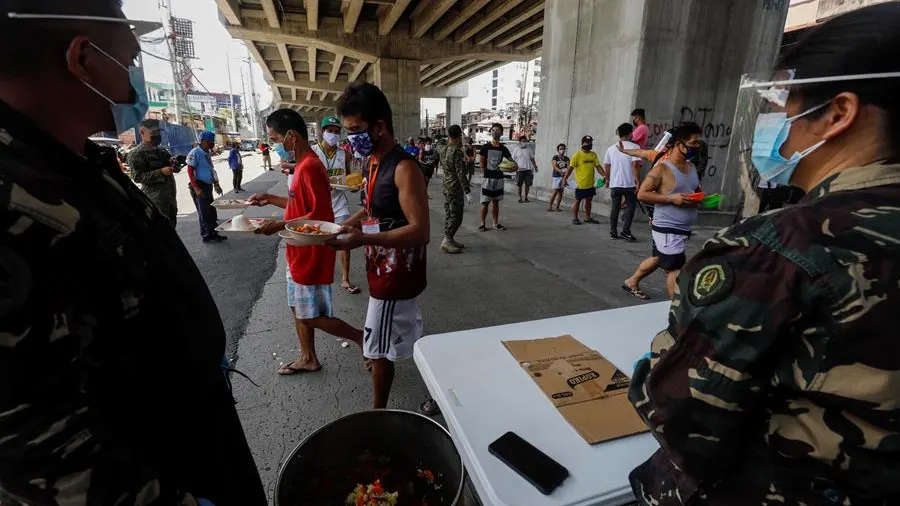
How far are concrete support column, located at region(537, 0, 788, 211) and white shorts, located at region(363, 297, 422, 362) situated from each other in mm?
7958

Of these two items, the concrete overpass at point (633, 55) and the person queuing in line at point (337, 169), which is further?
the concrete overpass at point (633, 55)

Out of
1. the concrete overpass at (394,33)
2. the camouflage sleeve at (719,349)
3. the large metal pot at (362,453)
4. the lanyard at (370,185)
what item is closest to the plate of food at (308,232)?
the lanyard at (370,185)

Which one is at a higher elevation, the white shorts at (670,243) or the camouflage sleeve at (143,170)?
the camouflage sleeve at (143,170)

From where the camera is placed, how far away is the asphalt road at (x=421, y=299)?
2762 millimetres

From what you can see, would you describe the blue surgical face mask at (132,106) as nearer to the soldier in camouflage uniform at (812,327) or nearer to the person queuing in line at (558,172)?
the soldier in camouflage uniform at (812,327)

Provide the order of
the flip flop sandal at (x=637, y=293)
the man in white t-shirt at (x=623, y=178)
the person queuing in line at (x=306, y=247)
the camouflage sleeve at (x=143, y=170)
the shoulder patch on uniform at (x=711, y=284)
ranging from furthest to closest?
the man in white t-shirt at (x=623, y=178) → the camouflage sleeve at (x=143, y=170) → the flip flop sandal at (x=637, y=293) → the person queuing in line at (x=306, y=247) → the shoulder patch on uniform at (x=711, y=284)

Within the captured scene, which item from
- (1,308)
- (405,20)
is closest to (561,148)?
(1,308)

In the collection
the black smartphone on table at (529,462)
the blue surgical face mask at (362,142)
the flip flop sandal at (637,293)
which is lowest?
the flip flop sandal at (637,293)

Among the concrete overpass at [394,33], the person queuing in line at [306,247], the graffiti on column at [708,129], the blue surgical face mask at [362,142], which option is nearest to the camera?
the blue surgical face mask at [362,142]

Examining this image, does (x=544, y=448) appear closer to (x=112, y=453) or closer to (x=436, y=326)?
(x=112, y=453)

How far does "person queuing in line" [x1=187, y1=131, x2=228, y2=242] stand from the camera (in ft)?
22.0

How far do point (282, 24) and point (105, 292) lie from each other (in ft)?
64.2

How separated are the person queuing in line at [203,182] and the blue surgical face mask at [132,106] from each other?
6.19m

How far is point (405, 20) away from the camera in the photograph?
19344 mm
